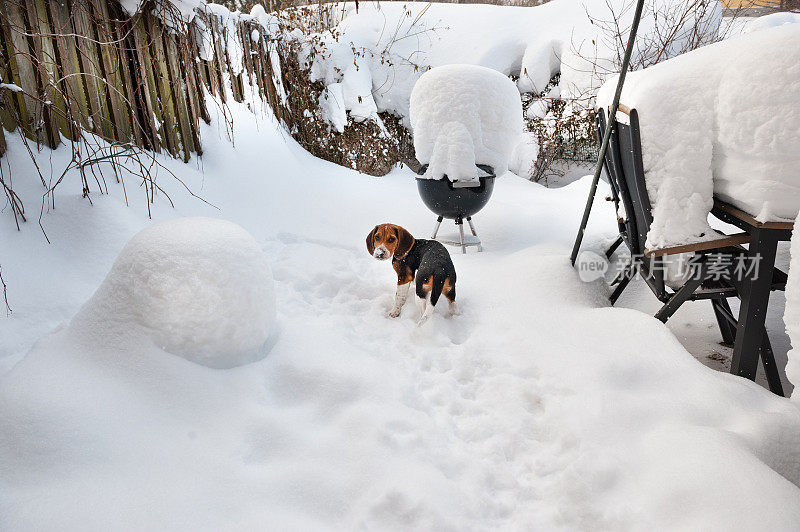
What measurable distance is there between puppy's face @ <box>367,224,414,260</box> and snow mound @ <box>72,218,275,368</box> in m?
0.74

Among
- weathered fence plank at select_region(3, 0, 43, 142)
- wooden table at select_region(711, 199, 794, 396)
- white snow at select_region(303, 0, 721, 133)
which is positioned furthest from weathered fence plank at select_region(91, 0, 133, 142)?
white snow at select_region(303, 0, 721, 133)

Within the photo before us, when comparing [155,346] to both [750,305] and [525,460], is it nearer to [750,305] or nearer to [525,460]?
[525,460]

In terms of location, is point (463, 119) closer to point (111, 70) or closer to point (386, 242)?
point (386, 242)

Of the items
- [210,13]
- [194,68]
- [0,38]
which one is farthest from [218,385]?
[210,13]

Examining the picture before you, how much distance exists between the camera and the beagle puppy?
7.38 feet

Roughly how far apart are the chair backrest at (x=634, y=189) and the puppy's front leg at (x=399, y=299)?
3.73ft

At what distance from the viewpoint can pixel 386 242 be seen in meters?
2.27

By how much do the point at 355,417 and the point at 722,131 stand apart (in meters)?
1.73

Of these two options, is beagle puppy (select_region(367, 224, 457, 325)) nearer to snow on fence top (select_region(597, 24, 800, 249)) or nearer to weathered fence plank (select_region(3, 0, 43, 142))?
snow on fence top (select_region(597, 24, 800, 249))

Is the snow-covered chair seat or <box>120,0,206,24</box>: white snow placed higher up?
<box>120,0,206,24</box>: white snow

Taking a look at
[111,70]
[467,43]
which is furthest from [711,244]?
[467,43]

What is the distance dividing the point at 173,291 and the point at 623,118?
2041mm

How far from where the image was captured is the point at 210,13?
3.66 m

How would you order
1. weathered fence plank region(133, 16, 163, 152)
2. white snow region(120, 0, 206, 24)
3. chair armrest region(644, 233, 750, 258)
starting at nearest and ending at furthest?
chair armrest region(644, 233, 750, 258) < white snow region(120, 0, 206, 24) < weathered fence plank region(133, 16, 163, 152)
